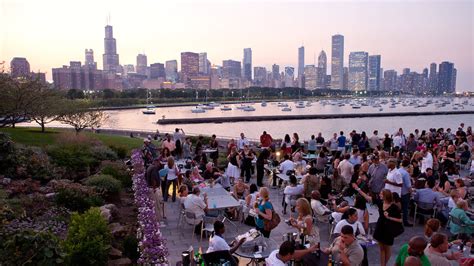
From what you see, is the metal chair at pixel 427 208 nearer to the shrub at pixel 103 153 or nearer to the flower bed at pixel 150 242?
the flower bed at pixel 150 242

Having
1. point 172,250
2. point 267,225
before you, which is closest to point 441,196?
point 267,225

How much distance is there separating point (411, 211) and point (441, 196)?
112 cm

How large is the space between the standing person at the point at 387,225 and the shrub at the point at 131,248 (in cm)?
466

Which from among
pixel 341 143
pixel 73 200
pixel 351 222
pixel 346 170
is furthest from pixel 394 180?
pixel 341 143

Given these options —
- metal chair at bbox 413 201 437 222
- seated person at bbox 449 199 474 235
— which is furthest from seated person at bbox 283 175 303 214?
seated person at bbox 449 199 474 235

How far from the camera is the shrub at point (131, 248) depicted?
7496mm

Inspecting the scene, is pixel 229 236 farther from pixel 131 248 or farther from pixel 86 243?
pixel 86 243

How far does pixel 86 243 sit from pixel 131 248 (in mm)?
1425

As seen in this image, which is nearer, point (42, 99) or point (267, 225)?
point (267, 225)

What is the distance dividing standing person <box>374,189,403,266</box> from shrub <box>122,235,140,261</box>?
15.3 feet

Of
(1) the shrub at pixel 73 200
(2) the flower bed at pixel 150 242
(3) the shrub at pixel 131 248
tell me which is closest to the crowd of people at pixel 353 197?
(2) the flower bed at pixel 150 242

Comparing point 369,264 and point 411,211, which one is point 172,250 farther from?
point 411,211

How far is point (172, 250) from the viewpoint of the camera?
315 inches

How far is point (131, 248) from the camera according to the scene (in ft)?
24.9
